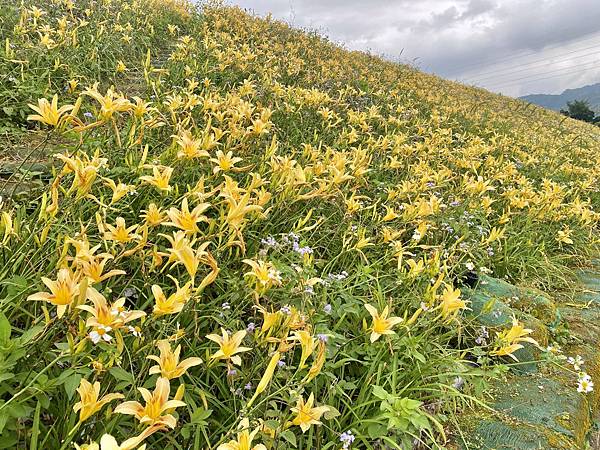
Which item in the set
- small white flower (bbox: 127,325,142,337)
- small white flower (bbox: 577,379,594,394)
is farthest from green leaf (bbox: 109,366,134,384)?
small white flower (bbox: 577,379,594,394)

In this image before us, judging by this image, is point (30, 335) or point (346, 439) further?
point (346, 439)

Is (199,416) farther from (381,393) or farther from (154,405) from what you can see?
(381,393)

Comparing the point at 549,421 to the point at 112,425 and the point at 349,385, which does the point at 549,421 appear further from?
the point at 112,425

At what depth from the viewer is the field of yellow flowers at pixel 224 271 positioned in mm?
1146

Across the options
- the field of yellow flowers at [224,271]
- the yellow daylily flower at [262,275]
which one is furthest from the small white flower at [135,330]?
the yellow daylily flower at [262,275]

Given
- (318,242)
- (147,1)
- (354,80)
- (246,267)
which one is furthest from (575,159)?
(147,1)

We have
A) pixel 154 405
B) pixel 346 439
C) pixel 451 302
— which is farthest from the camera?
pixel 451 302

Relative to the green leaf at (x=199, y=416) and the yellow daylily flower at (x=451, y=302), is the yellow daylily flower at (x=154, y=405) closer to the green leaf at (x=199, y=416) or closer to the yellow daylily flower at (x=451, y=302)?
the green leaf at (x=199, y=416)

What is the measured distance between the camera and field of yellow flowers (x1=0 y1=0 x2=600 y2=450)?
1.15 meters

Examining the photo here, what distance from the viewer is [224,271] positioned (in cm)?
182

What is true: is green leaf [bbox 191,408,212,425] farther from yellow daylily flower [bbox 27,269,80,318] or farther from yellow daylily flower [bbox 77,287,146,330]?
yellow daylily flower [bbox 27,269,80,318]

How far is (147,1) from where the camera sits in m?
7.23

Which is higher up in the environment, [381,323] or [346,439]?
[381,323]

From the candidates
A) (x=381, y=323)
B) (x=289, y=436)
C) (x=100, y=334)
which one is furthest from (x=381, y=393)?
(x=100, y=334)
